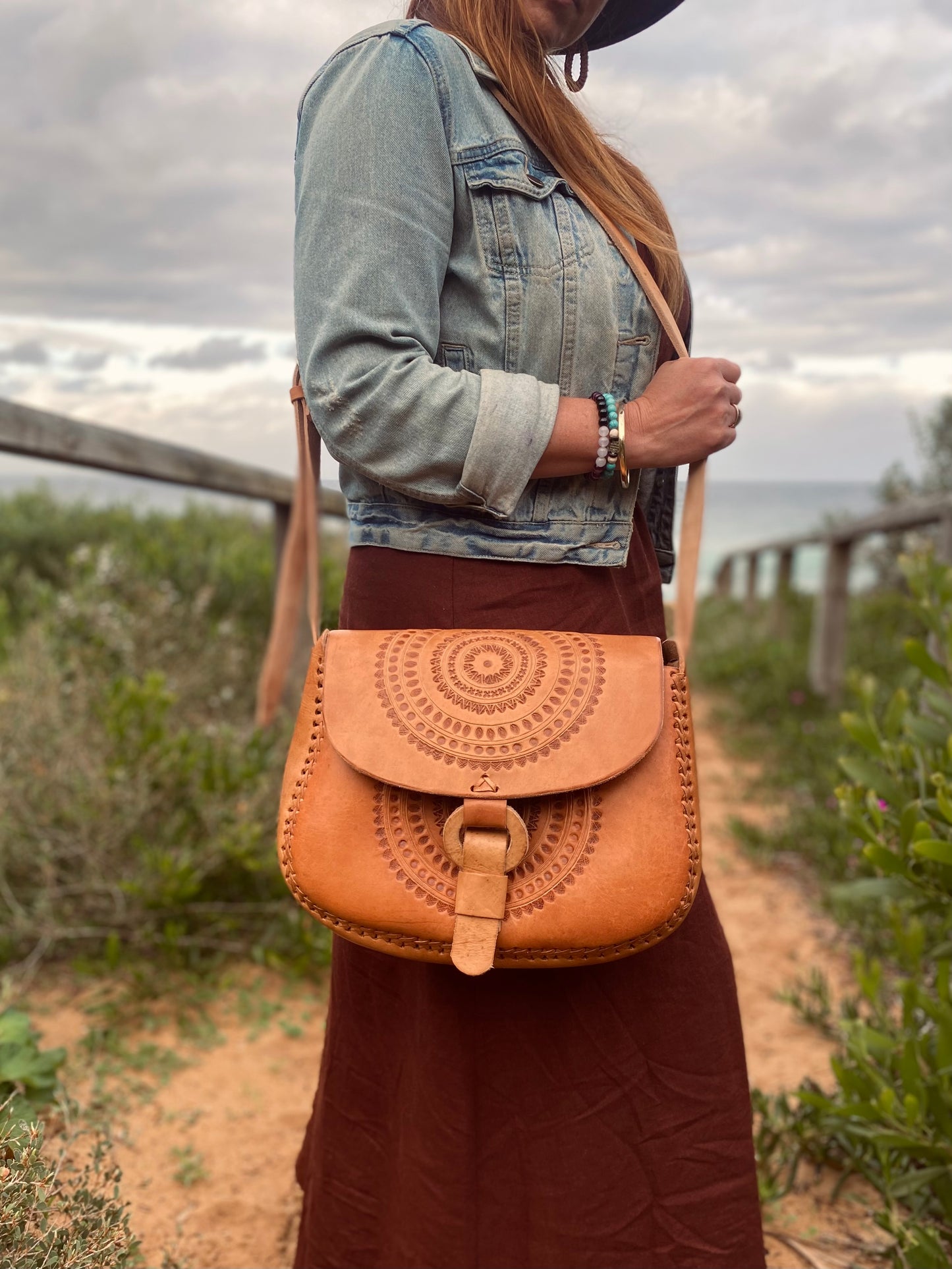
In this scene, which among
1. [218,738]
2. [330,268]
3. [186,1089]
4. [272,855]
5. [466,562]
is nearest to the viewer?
[330,268]

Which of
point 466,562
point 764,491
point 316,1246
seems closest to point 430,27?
point 466,562

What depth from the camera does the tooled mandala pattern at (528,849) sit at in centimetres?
116

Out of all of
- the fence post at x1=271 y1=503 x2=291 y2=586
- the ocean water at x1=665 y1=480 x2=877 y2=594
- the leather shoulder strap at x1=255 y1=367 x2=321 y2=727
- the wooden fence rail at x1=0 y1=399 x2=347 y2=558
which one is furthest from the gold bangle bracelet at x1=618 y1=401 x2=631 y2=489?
the ocean water at x1=665 y1=480 x2=877 y2=594

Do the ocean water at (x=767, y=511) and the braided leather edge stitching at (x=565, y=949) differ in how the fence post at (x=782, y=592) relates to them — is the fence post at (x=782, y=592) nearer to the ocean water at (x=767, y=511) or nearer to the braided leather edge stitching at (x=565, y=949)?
the braided leather edge stitching at (x=565, y=949)

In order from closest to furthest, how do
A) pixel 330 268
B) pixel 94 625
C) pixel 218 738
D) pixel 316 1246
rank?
pixel 330 268 → pixel 316 1246 → pixel 218 738 → pixel 94 625

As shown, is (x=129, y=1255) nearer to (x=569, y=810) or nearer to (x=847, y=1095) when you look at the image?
(x=569, y=810)

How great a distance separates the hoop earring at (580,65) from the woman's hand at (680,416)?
0.46m

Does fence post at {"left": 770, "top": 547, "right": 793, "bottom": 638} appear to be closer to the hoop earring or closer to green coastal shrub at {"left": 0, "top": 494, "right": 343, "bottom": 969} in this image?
green coastal shrub at {"left": 0, "top": 494, "right": 343, "bottom": 969}

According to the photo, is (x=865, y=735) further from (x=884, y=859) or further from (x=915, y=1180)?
(x=915, y=1180)

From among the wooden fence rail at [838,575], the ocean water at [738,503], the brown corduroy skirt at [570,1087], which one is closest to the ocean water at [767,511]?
the ocean water at [738,503]

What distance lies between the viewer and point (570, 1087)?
138 centimetres

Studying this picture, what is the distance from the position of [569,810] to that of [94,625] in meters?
3.27

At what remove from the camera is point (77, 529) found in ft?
20.4

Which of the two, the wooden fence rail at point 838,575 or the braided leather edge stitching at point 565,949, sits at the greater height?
the braided leather edge stitching at point 565,949
